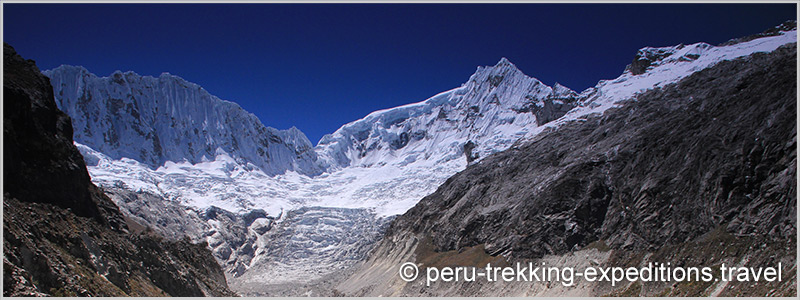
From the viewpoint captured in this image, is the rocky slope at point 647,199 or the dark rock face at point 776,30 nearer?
the rocky slope at point 647,199

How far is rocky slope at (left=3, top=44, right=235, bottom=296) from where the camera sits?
25.4 metres

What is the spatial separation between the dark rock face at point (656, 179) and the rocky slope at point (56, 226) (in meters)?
52.8

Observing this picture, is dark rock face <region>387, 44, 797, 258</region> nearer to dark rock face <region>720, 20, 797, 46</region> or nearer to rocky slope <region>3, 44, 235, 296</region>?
rocky slope <region>3, 44, 235, 296</region>

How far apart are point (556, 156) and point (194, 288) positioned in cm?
8039

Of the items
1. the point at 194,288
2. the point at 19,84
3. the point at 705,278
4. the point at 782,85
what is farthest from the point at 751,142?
the point at 19,84

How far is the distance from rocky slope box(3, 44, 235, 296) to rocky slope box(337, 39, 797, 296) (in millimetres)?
42378

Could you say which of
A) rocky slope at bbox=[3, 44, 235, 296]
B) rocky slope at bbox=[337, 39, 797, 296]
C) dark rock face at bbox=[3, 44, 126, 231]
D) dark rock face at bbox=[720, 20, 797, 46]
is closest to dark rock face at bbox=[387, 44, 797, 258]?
rocky slope at bbox=[337, 39, 797, 296]

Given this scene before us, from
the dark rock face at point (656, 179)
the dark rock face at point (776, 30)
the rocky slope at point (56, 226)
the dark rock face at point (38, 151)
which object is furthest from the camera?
the dark rock face at point (776, 30)

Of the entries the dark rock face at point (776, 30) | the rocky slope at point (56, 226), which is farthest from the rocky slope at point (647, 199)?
the dark rock face at point (776, 30)

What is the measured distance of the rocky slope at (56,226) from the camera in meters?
25.4

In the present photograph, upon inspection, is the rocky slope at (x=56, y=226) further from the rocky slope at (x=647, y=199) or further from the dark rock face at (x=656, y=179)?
the dark rock face at (x=656, y=179)

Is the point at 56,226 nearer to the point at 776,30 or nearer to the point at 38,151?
the point at 38,151

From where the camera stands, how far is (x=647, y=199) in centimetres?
7419

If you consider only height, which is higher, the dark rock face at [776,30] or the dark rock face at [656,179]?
the dark rock face at [776,30]
